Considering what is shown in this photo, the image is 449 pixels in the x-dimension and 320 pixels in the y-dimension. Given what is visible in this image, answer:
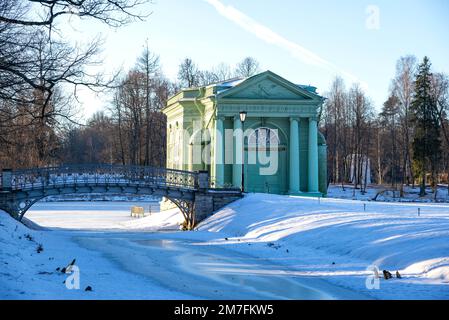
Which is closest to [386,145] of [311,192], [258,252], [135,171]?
[311,192]

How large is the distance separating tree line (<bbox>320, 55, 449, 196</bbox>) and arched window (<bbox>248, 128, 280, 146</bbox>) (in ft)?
56.8

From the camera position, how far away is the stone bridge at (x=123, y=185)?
1136 inches

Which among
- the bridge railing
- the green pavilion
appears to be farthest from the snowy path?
the green pavilion

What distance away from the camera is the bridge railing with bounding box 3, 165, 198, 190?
29000 mm

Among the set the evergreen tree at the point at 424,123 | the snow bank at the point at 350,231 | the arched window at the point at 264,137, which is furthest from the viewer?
the evergreen tree at the point at 424,123

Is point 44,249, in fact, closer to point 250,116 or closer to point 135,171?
point 135,171

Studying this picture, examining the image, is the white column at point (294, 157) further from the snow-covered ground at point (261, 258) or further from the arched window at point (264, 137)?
the snow-covered ground at point (261, 258)

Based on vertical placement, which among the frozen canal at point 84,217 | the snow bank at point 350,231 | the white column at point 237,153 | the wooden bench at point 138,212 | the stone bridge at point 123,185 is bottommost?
the frozen canal at point 84,217

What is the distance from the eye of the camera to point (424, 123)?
5384 centimetres

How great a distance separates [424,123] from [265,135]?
2392cm

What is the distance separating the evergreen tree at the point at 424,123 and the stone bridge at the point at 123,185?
2935cm

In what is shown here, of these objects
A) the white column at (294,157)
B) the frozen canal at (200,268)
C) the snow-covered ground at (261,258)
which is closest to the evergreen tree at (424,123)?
the white column at (294,157)

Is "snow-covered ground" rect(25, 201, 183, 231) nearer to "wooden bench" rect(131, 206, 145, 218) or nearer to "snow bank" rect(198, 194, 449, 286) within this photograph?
"wooden bench" rect(131, 206, 145, 218)

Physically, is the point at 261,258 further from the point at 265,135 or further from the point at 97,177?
the point at 265,135
